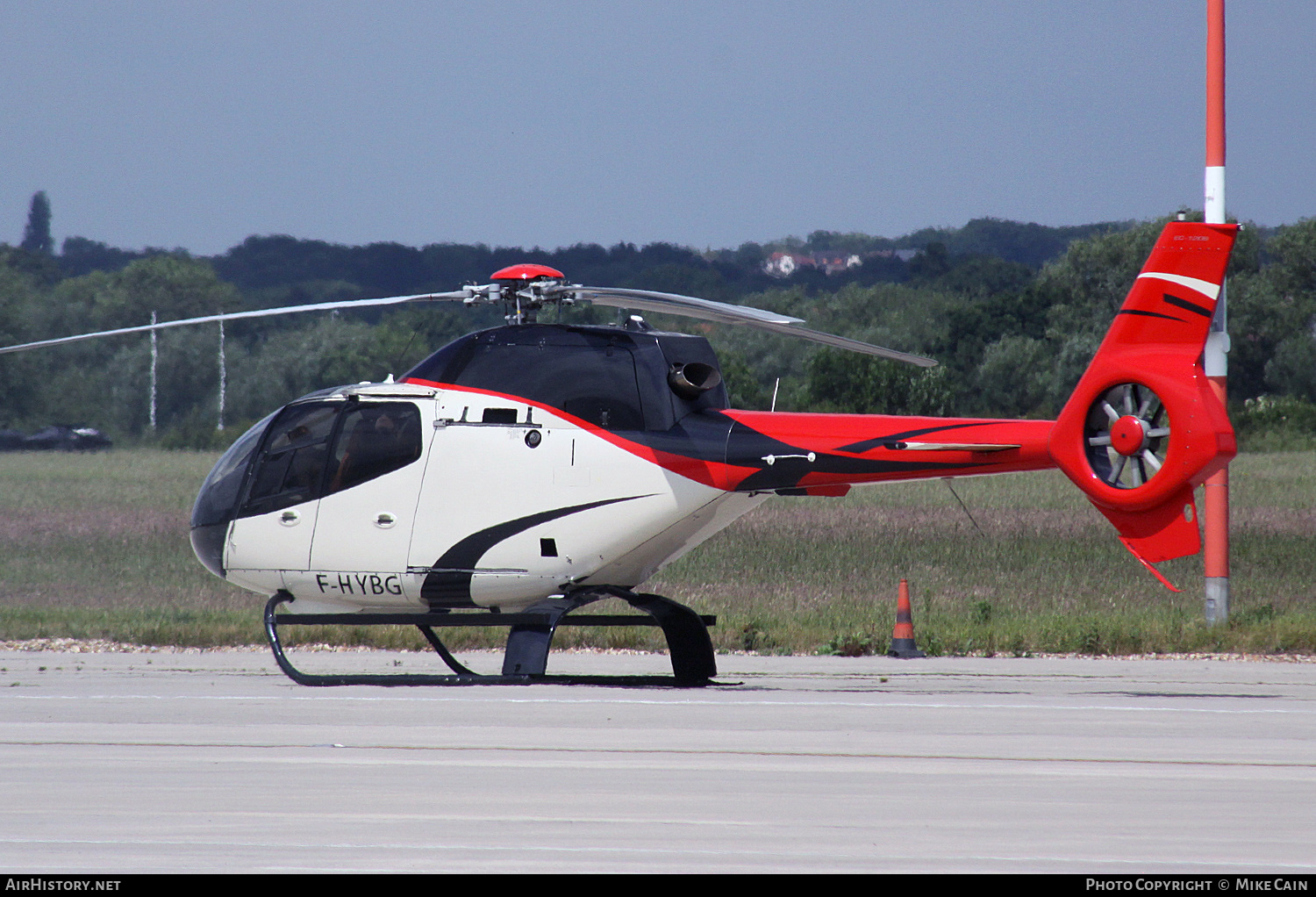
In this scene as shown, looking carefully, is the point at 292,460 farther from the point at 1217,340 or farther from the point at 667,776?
the point at 1217,340

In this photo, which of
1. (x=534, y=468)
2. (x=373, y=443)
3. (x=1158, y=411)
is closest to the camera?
(x=1158, y=411)

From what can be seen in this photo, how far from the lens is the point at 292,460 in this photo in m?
11.0

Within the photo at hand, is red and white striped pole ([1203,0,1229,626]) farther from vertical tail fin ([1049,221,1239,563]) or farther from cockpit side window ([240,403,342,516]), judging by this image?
cockpit side window ([240,403,342,516])

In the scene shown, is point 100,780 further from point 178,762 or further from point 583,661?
point 583,661

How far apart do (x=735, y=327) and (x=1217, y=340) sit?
29759mm

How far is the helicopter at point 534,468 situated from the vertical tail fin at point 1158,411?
173 millimetres

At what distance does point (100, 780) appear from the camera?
22.9ft

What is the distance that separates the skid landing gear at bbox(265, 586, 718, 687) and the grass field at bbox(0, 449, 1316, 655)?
3003 mm

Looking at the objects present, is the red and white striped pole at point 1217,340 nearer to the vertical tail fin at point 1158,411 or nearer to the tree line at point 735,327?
the vertical tail fin at point 1158,411

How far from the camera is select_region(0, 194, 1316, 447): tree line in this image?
112 feet

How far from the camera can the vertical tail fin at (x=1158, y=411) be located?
360 inches

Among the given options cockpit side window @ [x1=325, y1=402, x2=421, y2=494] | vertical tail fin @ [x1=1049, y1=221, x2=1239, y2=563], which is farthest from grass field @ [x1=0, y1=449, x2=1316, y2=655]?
vertical tail fin @ [x1=1049, y1=221, x2=1239, y2=563]

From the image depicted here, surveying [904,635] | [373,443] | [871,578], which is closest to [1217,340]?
[904,635]
